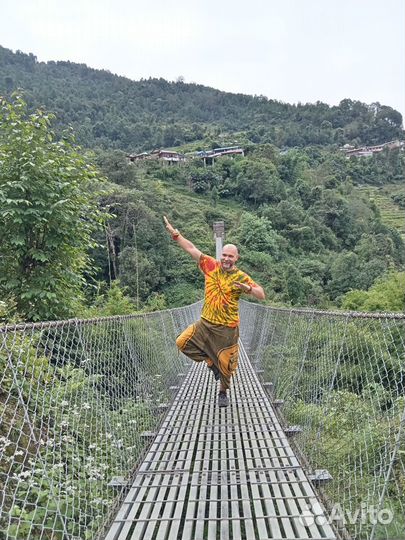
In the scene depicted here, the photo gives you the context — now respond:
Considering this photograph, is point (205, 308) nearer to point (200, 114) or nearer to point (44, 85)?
point (44, 85)

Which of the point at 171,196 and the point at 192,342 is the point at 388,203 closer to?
the point at 171,196

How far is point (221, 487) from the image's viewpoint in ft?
5.87

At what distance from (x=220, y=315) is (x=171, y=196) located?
1144 inches

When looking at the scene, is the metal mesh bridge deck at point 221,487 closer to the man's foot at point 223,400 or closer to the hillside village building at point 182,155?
the man's foot at point 223,400

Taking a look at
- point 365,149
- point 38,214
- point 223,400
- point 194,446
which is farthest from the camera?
point 365,149

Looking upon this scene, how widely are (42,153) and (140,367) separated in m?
1.90

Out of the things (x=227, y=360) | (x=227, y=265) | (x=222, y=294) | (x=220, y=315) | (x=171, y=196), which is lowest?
(x=227, y=360)

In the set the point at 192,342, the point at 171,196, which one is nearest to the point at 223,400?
the point at 192,342

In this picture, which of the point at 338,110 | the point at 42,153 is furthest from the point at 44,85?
the point at 42,153

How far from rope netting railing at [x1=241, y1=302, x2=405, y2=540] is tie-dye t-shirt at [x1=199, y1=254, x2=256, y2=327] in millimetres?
417

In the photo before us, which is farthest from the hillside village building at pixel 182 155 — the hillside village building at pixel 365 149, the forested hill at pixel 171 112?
the hillside village building at pixel 365 149

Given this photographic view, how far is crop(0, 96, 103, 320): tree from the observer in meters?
3.72

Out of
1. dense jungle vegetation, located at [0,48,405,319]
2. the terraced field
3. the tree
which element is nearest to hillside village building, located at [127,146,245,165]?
dense jungle vegetation, located at [0,48,405,319]

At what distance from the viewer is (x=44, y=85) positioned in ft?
197
